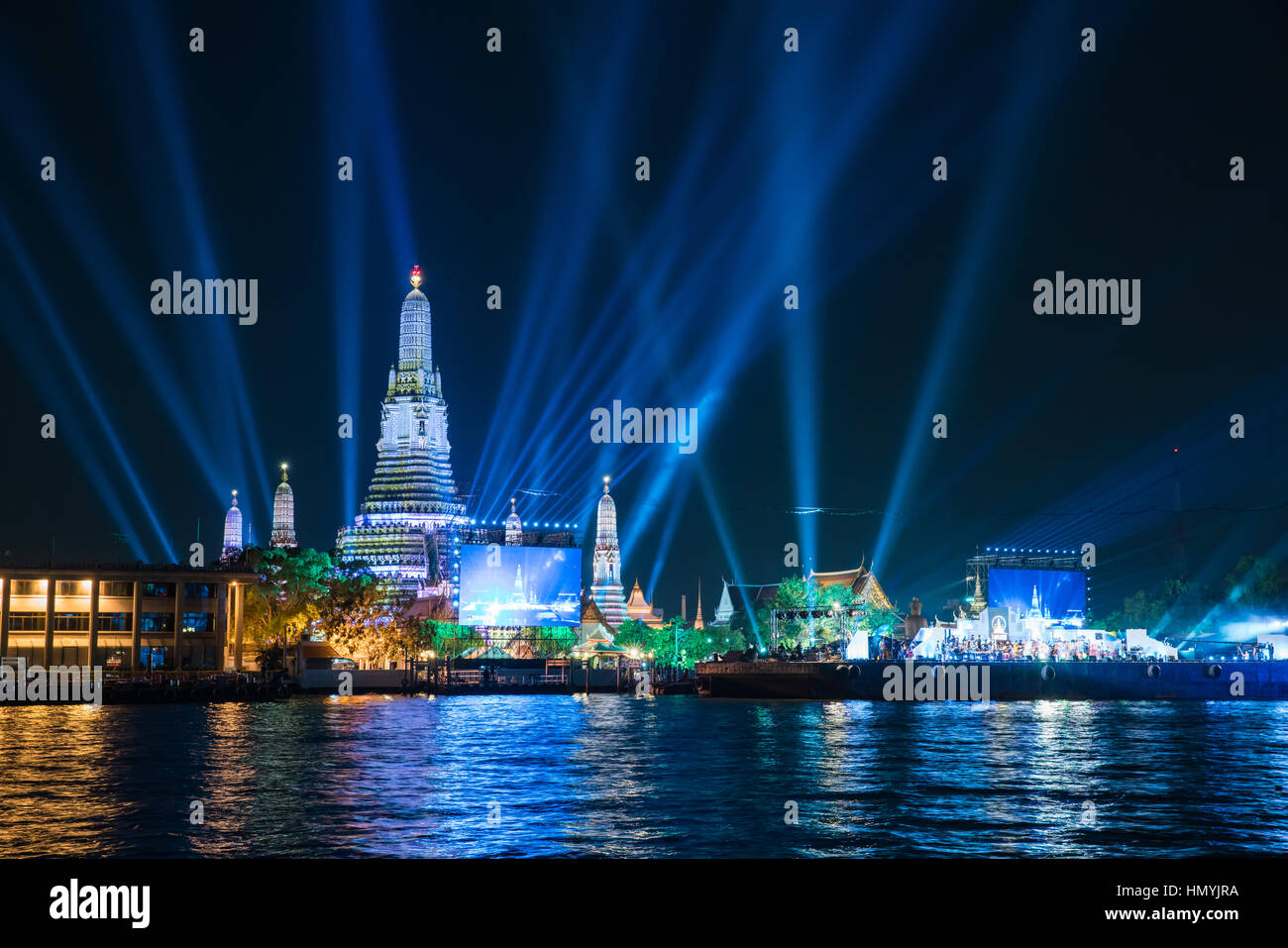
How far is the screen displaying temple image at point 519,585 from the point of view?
123 metres

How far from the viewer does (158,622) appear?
348 ft

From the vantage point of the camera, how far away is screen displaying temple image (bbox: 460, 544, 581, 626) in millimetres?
123312

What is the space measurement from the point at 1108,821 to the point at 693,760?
19.3 m

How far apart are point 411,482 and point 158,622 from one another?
8366cm

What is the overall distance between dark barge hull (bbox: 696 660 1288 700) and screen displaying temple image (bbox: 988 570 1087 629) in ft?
40.7

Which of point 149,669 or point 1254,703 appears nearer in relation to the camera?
point 149,669

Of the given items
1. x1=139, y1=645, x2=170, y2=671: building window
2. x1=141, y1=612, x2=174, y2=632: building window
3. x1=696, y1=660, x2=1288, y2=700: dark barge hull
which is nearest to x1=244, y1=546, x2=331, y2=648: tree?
x1=141, y1=612, x2=174, y2=632: building window

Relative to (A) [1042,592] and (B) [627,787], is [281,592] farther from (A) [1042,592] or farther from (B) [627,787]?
(B) [627,787]

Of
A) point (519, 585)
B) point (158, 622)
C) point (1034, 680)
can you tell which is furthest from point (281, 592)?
point (1034, 680)

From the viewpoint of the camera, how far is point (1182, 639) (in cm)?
13462

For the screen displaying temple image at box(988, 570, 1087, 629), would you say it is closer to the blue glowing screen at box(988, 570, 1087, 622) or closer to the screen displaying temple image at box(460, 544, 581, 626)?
the blue glowing screen at box(988, 570, 1087, 622)
